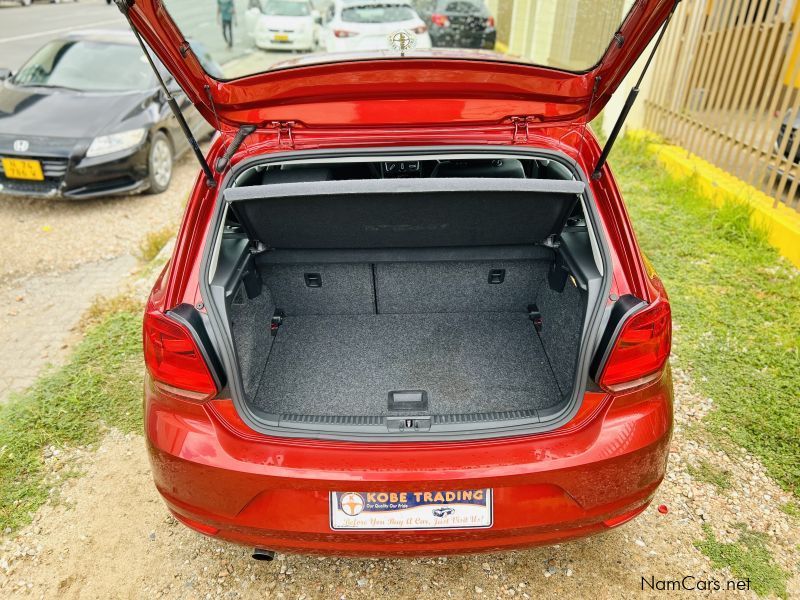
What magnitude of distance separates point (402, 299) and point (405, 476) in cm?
126

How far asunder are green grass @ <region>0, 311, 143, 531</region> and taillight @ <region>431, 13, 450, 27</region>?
32.5 ft

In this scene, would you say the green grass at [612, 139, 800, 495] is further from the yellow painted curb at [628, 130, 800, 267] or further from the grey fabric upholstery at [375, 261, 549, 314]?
the grey fabric upholstery at [375, 261, 549, 314]

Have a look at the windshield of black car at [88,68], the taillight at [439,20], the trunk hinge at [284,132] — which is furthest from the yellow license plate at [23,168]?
the taillight at [439,20]

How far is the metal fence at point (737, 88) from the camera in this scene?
4.18m

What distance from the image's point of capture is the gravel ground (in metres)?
4.45

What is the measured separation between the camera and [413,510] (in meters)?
1.58

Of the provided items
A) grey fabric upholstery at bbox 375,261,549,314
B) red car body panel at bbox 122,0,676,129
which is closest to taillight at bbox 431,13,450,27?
grey fabric upholstery at bbox 375,261,549,314

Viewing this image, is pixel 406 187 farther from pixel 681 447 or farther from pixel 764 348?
pixel 764 348

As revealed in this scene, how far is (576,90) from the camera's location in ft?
6.30

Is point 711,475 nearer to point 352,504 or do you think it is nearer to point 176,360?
point 352,504

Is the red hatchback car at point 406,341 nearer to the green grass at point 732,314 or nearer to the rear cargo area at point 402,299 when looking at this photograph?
the rear cargo area at point 402,299

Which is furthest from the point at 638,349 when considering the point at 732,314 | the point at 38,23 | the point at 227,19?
the point at 38,23

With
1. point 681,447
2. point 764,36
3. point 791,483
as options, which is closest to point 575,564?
point 681,447

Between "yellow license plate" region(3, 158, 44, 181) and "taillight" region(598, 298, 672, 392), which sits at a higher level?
"taillight" region(598, 298, 672, 392)
